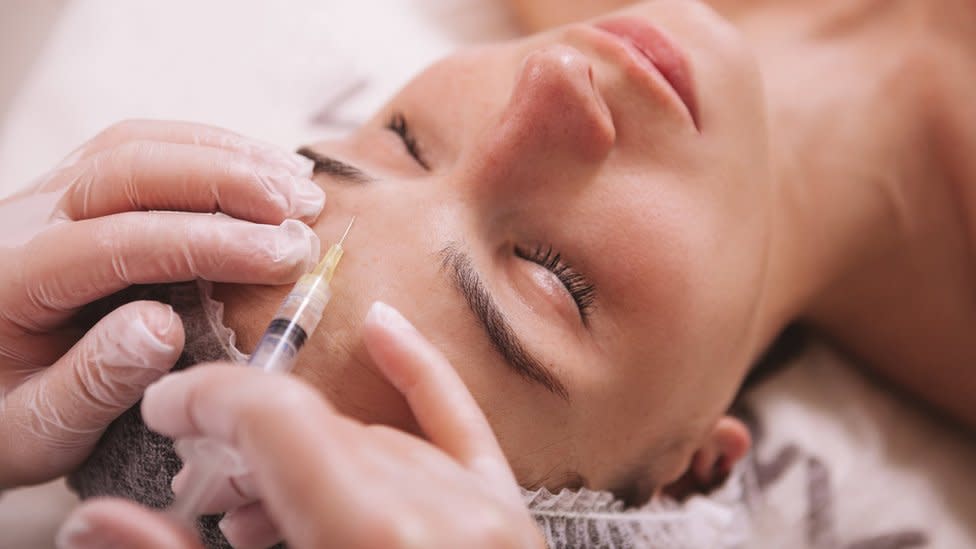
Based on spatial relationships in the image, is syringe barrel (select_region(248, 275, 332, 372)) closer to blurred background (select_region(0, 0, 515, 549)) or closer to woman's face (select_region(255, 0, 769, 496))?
woman's face (select_region(255, 0, 769, 496))

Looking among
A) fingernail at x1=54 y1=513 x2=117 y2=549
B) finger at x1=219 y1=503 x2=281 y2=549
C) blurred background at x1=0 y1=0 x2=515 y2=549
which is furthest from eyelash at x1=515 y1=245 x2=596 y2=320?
blurred background at x1=0 y1=0 x2=515 y2=549

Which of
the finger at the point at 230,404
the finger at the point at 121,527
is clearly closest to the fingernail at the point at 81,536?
the finger at the point at 121,527

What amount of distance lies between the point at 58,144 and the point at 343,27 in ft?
2.35

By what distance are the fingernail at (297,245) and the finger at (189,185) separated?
0.11 feet

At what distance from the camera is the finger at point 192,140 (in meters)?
0.95

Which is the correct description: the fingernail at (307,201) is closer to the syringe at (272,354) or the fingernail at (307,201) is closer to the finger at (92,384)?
the syringe at (272,354)

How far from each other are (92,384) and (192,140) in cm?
36

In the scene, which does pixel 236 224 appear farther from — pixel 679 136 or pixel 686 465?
pixel 686 465

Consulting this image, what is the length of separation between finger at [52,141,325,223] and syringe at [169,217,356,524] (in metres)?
0.09

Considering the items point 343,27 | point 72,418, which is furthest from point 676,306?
point 343,27

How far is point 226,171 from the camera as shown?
885 mm

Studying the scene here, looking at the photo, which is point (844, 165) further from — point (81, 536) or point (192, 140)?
point (81, 536)

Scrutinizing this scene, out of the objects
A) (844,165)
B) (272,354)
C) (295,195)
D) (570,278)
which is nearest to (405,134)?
(295,195)

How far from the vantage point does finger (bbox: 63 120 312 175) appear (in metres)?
0.95
